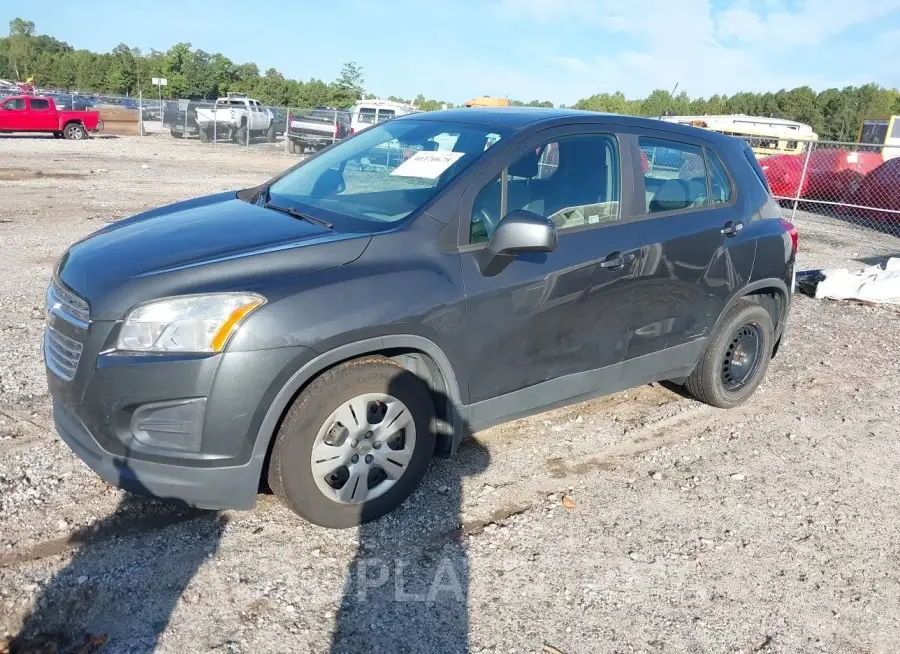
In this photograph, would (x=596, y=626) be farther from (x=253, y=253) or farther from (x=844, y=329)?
(x=844, y=329)

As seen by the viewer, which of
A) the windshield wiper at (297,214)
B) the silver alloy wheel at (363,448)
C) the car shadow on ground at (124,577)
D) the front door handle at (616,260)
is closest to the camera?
the car shadow on ground at (124,577)

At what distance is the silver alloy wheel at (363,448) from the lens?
3129 millimetres

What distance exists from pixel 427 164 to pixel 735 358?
8.48ft

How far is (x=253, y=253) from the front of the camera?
3041mm

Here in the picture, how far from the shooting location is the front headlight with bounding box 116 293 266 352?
2797 mm

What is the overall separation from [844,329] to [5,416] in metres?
7.16

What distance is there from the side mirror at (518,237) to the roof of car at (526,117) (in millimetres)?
717

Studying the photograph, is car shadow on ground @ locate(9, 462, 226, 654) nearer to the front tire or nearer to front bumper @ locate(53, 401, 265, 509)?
front bumper @ locate(53, 401, 265, 509)

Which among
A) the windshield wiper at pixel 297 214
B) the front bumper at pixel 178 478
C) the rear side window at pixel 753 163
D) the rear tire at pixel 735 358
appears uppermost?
the rear side window at pixel 753 163

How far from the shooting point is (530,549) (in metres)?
3.32

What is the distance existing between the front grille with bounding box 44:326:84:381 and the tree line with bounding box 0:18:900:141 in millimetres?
56056

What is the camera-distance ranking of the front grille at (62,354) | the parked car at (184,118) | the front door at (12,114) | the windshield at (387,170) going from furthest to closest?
the parked car at (184,118) → the front door at (12,114) → the windshield at (387,170) → the front grille at (62,354)

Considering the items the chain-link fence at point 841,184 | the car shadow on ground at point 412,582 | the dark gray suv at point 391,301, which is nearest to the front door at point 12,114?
the chain-link fence at point 841,184

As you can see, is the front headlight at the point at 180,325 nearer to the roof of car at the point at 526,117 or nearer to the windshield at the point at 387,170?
the windshield at the point at 387,170
